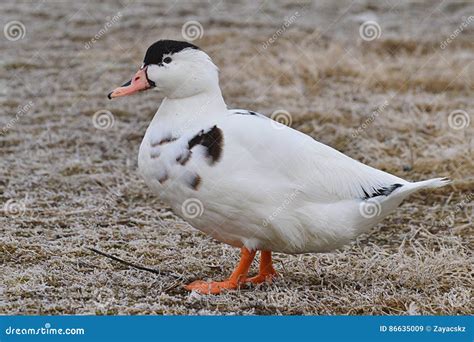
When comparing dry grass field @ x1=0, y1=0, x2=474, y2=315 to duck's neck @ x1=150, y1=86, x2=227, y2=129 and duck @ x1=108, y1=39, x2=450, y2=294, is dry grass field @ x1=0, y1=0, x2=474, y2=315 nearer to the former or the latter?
duck @ x1=108, y1=39, x2=450, y2=294

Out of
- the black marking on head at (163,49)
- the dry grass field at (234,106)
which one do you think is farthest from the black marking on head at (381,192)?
the black marking on head at (163,49)

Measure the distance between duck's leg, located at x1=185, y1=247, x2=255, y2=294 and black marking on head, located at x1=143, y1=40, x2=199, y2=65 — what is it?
107cm

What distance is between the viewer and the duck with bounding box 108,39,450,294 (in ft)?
13.6

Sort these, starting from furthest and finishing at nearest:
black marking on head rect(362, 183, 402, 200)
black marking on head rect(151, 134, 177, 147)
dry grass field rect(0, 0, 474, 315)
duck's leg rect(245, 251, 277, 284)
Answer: duck's leg rect(245, 251, 277, 284), dry grass field rect(0, 0, 474, 315), black marking on head rect(362, 183, 402, 200), black marking on head rect(151, 134, 177, 147)

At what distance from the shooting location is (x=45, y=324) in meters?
3.95

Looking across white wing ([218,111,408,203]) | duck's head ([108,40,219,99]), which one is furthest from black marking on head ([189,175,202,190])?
duck's head ([108,40,219,99])

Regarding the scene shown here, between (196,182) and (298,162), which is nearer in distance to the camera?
(196,182)

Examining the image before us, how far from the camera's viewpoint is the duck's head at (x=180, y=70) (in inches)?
172

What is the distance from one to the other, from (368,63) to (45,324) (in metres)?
6.49

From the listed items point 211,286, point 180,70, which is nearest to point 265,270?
point 211,286

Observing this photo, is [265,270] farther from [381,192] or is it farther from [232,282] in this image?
[381,192]

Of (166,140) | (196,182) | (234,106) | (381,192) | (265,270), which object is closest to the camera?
(196,182)

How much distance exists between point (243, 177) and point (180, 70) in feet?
2.21

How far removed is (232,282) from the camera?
14.6 ft
